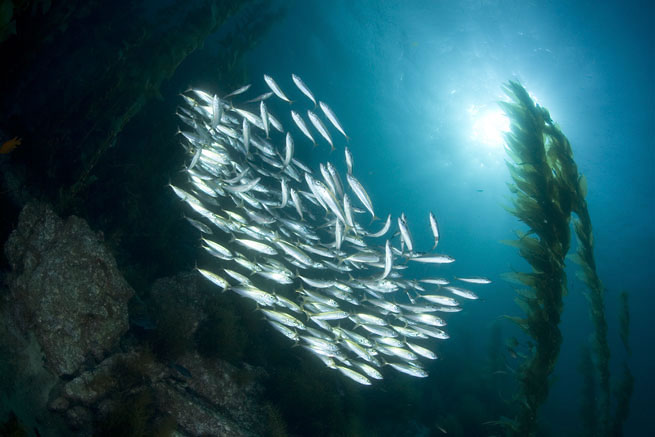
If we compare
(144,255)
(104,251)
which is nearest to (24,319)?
(104,251)

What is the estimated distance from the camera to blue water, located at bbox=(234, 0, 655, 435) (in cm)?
1370

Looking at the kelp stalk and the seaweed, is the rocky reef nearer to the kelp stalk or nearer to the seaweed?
the kelp stalk

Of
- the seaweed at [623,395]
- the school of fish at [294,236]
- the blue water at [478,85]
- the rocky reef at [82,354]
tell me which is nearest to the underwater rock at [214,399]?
the rocky reef at [82,354]

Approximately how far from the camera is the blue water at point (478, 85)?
Result: 44.9 feet

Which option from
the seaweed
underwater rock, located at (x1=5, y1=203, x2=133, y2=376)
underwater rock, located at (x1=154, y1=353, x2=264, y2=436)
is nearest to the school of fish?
underwater rock, located at (x1=154, y1=353, x2=264, y2=436)

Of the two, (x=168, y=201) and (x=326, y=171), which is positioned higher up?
(x=326, y=171)

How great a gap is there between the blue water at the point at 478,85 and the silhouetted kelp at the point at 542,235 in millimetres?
722

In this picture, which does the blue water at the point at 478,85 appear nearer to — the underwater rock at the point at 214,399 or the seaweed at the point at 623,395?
the seaweed at the point at 623,395

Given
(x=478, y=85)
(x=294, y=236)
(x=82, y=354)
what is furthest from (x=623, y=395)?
(x=478, y=85)

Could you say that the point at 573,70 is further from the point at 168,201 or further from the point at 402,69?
the point at 168,201

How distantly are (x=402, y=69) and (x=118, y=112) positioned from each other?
20193 mm

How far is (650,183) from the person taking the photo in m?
19.5

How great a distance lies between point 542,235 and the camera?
570 centimetres

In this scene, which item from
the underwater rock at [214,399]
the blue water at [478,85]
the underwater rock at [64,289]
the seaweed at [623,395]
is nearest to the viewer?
the underwater rock at [64,289]
